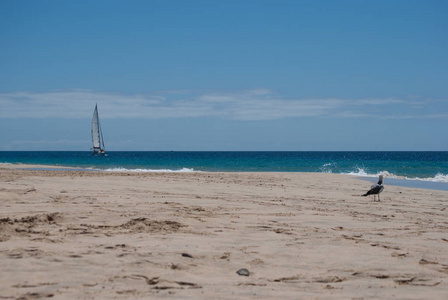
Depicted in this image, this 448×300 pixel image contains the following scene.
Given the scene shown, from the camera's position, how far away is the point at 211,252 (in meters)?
5.48

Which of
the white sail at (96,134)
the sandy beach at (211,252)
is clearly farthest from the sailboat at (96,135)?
the sandy beach at (211,252)

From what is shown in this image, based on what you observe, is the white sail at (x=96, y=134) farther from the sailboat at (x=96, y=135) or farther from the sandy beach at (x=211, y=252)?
the sandy beach at (x=211, y=252)

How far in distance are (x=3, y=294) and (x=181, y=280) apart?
153cm

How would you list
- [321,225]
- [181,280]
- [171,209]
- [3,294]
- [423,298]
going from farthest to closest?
[171,209] → [321,225] → [181,280] → [423,298] → [3,294]

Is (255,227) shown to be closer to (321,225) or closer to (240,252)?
(321,225)

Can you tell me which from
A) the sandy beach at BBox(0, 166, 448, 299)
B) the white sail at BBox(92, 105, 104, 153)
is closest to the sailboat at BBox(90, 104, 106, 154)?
the white sail at BBox(92, 105, 104, 153)

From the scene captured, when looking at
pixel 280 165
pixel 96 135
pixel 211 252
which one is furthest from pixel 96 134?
pixel 211 252

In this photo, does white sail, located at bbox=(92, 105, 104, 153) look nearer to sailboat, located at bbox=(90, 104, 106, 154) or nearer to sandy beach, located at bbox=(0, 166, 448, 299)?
sailboat, located at bbox=(90, 104, 106, 154)

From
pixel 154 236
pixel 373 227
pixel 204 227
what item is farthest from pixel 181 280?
pixel 373 227

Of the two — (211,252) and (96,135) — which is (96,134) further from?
(211,252)

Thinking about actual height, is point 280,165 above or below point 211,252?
above

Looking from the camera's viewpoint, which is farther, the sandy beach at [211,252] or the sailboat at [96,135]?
the sailboat at [96,135]

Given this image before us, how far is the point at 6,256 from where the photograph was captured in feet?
16.3

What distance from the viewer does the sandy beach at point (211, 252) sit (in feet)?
13.7
